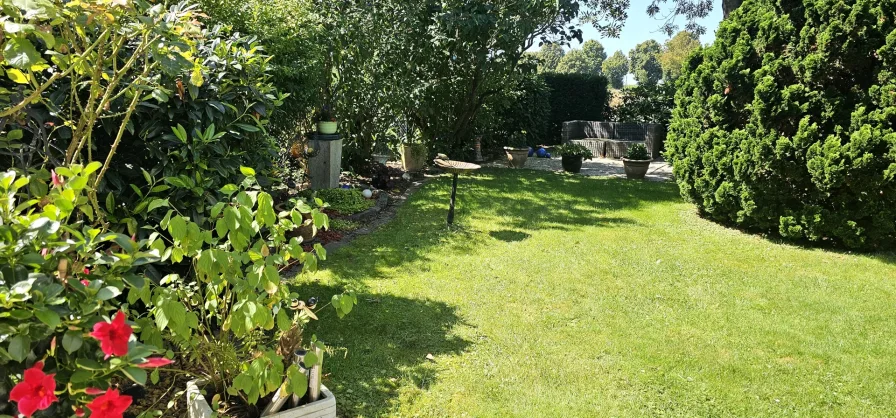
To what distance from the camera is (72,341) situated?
1344 millimetres

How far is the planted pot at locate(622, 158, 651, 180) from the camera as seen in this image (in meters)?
10.3

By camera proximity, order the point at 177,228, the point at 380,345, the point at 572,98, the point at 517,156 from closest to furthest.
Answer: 1. the point at 177,228
2. the point at 380,345
3. the point at 517,156
4. the point at 572,98

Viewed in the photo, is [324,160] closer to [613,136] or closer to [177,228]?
[177,228]

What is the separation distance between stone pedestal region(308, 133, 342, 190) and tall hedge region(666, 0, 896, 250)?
4567 millimetres

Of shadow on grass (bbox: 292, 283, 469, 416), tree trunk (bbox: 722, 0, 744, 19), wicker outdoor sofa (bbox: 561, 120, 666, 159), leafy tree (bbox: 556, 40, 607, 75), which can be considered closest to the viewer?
shadow on grass (bbox: 292, 283, 469, 416)

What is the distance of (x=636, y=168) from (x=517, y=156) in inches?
94.5

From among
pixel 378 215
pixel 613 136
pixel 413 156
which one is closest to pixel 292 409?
pixel 378 215

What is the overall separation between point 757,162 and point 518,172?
5298 millimetres

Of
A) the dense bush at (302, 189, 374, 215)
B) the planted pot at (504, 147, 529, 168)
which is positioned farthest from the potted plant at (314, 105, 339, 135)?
the planted pot at (504, 147, 529, 168)

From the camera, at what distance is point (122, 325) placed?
134 cm

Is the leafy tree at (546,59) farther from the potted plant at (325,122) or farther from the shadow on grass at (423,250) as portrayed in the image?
the potted plant at (325,122)

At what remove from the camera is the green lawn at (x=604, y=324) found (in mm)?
3021

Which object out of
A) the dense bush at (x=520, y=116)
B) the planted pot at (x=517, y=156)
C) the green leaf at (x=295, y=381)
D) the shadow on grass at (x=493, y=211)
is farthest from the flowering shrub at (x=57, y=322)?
the dense bush at (x=520, y=116)

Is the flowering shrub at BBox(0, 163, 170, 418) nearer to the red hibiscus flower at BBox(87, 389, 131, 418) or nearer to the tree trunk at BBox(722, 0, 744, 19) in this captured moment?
the red hibiscus flower at BBox(87, 389, 131, 418)
